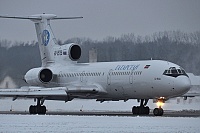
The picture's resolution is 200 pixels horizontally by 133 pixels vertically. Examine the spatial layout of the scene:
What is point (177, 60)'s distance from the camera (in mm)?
54375

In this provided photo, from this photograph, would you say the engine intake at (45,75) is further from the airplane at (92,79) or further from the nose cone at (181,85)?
the nose cone at (181,85)

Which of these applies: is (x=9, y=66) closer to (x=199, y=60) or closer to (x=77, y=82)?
(x=77, y=82)

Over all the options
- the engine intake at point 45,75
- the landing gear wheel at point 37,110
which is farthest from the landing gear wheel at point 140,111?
the engine intake at point 45,75

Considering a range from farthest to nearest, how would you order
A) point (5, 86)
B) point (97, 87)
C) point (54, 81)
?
point (5, 86) < point (54, 81) < point (97, 87)

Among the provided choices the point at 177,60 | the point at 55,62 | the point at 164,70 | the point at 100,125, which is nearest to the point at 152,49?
the point at 177,60

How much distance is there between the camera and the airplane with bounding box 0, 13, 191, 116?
4094cm

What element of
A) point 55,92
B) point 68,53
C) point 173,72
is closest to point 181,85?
point 173,72

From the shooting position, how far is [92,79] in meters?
45.5

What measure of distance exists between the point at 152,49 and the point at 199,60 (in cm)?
357

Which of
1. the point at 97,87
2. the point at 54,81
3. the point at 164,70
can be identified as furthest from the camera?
the point at 54,81

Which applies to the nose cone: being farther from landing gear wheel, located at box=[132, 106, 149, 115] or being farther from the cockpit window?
landing gear wheel, located at box=[132, 106, 149, 115]

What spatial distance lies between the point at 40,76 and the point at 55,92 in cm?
368

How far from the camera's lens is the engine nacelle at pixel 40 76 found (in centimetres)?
4638

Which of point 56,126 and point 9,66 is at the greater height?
point 9,66
